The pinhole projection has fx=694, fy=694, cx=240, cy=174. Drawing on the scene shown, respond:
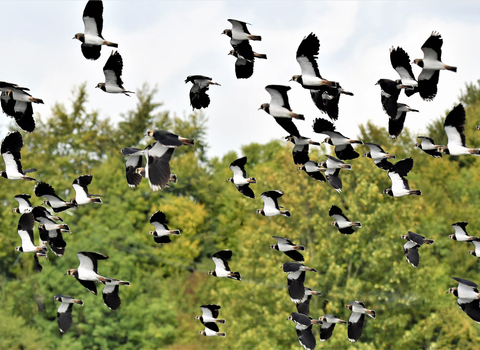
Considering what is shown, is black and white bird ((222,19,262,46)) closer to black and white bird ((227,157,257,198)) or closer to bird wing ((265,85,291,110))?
bird wing ((265,85,291,110))

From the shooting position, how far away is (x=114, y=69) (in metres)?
15.2

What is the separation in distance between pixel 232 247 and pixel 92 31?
118 ft

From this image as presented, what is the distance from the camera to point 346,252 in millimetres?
33031

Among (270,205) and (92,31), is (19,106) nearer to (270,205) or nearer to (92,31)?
(92,31)

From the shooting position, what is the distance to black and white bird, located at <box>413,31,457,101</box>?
13055 millimetres

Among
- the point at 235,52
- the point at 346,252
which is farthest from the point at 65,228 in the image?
the point at 346,252

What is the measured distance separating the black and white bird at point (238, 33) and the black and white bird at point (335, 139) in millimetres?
Answer: 2465

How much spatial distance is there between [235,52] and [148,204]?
39100 millimetres

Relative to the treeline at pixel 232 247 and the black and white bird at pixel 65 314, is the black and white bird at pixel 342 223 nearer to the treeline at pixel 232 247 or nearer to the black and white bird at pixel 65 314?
the black and white bird at pixel 65 314

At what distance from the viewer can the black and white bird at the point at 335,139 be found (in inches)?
572

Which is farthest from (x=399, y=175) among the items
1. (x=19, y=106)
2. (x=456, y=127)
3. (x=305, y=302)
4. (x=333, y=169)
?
(x=19, y=106)

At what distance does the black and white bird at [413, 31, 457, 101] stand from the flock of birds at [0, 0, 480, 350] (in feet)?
0.06

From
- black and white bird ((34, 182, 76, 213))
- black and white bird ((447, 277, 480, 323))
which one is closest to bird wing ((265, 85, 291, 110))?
black and white bird ((447, 277, 480, 323))

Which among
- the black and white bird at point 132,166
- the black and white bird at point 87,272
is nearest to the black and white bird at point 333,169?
the black and white bird at point 132,166
